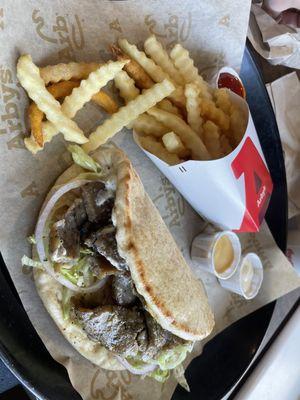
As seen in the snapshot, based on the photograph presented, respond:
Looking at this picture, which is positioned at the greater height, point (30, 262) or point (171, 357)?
point (30, 262)

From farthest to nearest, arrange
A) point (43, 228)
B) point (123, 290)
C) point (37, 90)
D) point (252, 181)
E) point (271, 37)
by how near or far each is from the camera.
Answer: point (271, 37), point (252, 181), point (123, 290), point (43, 228), point (37, 90)

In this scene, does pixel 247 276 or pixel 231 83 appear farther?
pixel 247 276

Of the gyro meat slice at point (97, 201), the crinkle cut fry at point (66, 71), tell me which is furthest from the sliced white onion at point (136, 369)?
the crinkle cut fry at point (66, 71)

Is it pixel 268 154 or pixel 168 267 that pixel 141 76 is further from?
pixel 268 154

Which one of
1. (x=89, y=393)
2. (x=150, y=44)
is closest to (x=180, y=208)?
(x=150, y=44)

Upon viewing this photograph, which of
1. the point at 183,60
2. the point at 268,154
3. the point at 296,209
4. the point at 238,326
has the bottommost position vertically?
the point at 238,326

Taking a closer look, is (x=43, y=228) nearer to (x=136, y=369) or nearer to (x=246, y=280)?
(x=136, y=369)

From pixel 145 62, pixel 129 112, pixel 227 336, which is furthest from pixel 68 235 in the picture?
pixel 227 336
